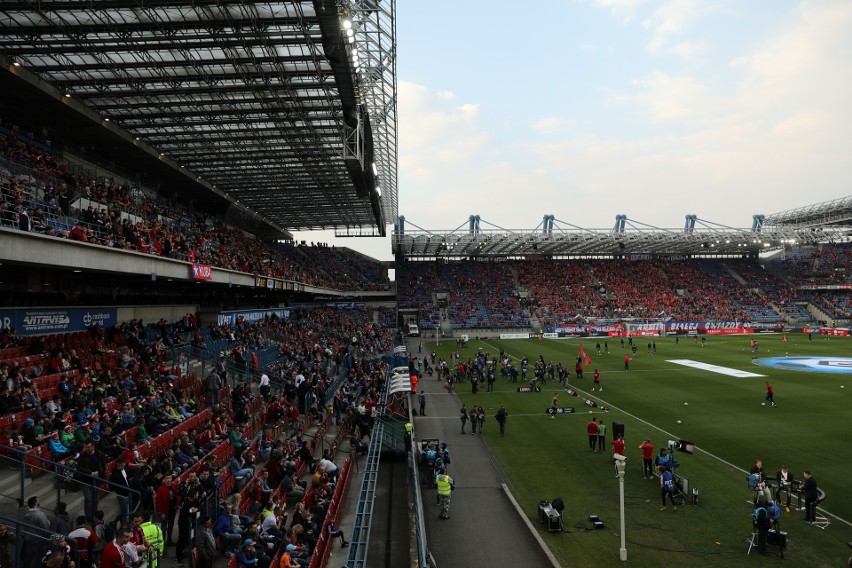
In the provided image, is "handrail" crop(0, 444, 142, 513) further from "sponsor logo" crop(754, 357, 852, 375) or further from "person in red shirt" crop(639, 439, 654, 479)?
"sponsor logo" crop(754, 357, 852, 375)

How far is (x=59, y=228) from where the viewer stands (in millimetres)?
16781

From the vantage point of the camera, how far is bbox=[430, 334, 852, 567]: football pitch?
41.6ft

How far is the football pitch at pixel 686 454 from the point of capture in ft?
41.6

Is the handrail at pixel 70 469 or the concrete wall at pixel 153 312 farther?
the concrete wall at pixel 153 312

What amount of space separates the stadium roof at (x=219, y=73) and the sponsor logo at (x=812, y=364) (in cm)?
3224

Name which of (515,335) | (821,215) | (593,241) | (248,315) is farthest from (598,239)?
(248,315)

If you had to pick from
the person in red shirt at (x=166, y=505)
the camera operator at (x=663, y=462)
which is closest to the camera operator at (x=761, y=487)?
the camera operator at (x=663, y=462)

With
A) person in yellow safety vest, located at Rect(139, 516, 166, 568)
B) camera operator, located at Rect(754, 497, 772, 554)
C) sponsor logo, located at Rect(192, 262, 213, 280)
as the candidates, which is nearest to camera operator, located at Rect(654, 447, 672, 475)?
camera operator, located at Rect(754, 497, 772, 554)

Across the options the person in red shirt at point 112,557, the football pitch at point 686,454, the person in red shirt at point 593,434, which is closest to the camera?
the person in red shirt at point 112,557

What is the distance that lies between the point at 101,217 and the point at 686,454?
22433mm

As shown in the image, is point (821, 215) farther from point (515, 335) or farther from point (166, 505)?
point (166, 505)

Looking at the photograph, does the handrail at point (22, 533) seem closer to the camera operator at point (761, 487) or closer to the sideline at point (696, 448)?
the camera operator at point (761, 487)

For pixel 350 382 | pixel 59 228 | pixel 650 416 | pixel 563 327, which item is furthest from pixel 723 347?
pixel 59 228

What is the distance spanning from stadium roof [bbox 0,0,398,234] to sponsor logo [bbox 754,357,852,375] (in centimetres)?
3224
